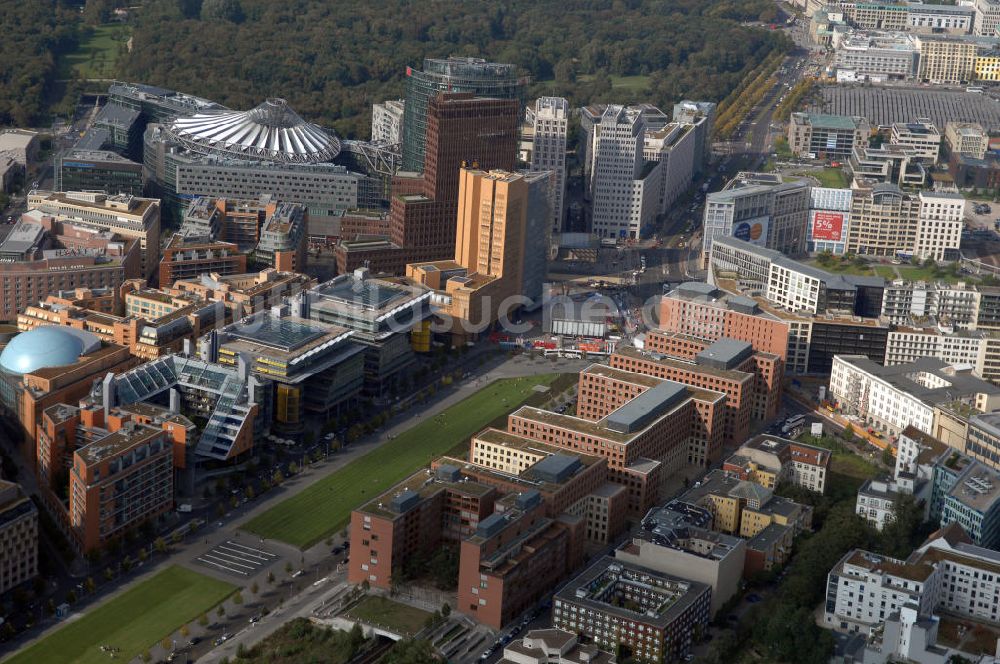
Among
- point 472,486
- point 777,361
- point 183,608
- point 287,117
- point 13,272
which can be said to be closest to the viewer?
point 183,608

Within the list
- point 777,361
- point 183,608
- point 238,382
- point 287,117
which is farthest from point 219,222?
Answer: point 183,608

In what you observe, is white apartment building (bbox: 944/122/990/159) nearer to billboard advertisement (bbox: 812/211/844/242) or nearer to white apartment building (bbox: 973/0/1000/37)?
billboard advertisement (bbox: 812/211/844/242)

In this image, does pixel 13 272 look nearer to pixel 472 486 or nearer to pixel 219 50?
pixel 472 486

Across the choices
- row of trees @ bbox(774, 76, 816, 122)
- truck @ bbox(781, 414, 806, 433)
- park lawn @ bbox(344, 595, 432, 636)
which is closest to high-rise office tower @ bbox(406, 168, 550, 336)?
truck @ bbox(781, 414, 806, 433)

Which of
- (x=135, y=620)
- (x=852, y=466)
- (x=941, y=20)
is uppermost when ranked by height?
(x=941, y=20)

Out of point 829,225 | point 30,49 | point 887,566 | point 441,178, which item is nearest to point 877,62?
point 829,225

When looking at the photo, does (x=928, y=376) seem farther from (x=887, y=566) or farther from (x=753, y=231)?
(x=753, y=231)
